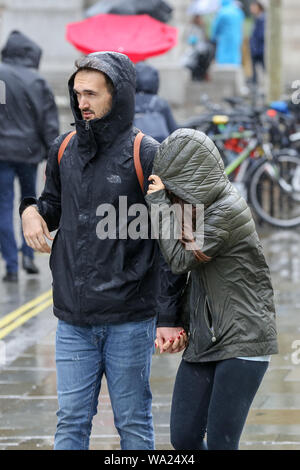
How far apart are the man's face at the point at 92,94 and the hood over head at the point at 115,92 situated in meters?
0.03

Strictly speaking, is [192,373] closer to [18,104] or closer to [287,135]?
[18,104]

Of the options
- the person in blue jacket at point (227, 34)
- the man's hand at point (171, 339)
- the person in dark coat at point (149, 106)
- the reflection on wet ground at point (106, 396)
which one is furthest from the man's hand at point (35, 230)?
the person in blue jacket at point (227, 34)

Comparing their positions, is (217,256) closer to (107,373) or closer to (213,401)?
(213,401)

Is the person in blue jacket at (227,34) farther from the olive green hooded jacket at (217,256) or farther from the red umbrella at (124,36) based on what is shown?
the olive green hooded jacket at (217,256)

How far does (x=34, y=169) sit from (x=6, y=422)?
182 inches

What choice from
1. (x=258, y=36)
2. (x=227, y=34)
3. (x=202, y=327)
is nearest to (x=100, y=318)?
(x=202, y=327)

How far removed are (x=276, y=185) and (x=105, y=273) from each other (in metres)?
8.84

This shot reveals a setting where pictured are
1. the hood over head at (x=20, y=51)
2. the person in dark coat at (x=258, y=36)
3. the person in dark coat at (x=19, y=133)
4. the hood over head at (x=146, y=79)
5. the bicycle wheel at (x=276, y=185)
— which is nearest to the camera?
the hood over head at (x=146, y=79)

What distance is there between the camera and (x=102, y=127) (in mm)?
4375

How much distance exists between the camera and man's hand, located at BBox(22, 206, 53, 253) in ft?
15.0

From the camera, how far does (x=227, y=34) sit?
22109 mm

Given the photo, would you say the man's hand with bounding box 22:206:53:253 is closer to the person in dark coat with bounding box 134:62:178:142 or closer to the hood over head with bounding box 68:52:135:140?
the hood over head with bounding box 68:52:135:140

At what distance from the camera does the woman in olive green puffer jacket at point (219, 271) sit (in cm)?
425

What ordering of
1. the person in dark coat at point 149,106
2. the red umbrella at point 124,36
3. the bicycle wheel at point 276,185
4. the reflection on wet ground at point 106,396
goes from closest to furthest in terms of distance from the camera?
the reflection on wet ground at point 106,396, the person in dark coat at point 149,106, the bicycle wheel at point 276,185, the red umbrella at point 124,36
